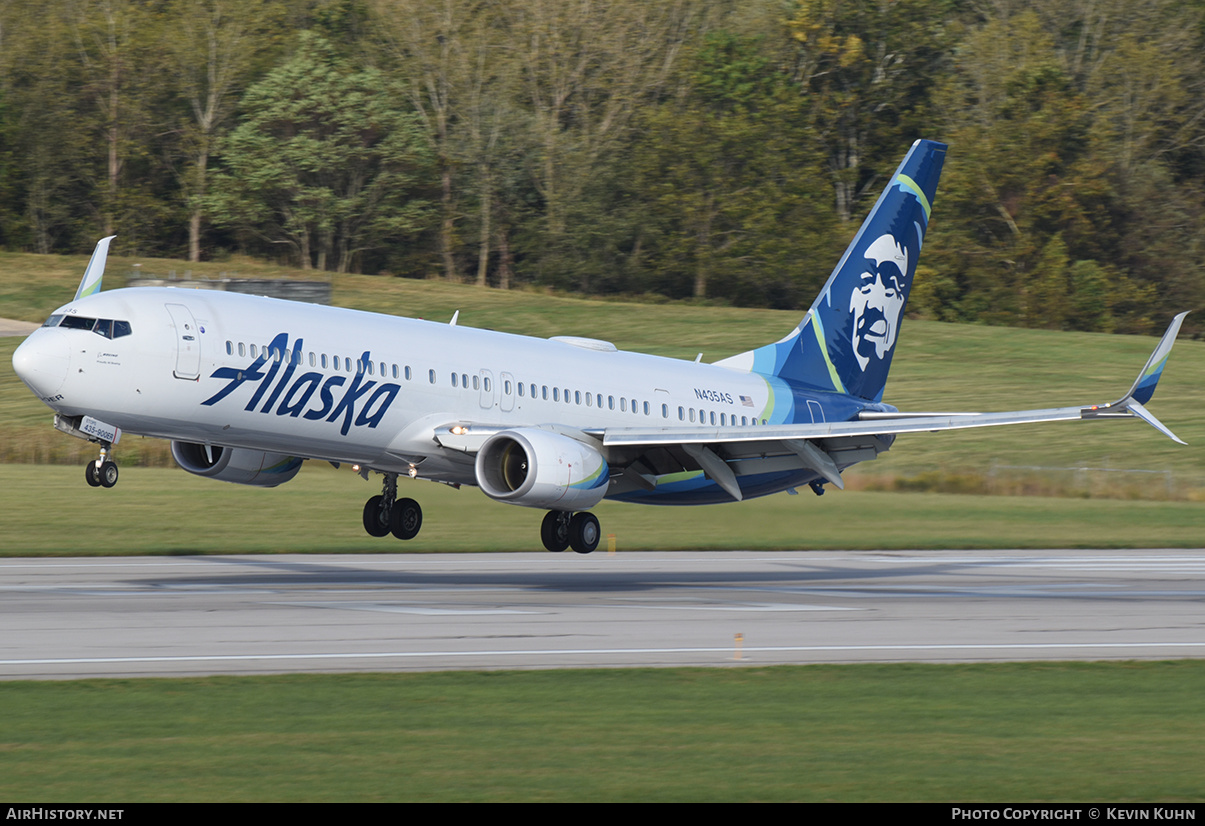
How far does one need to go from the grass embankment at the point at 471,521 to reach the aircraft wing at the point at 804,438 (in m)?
2.94

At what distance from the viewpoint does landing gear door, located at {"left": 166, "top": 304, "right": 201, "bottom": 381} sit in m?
27.8

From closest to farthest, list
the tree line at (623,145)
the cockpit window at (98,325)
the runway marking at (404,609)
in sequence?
the runway marking at (404,609)
the cockpit window at (98,325)
the tree line at (623,145)

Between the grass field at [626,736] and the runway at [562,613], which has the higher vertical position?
the grass field at [626,736]

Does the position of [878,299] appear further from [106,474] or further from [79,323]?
[106,474]

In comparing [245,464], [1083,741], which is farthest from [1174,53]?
[1083,741]

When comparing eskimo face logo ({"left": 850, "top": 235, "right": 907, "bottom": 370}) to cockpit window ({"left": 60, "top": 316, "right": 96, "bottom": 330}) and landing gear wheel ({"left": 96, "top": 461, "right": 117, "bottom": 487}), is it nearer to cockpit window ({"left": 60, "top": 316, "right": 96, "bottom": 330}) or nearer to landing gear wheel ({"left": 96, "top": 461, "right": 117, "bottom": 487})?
cockpit window ({"left": 60, "top": 316, "right": 96, "bottom": 330})

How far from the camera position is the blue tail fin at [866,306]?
40.2 metres

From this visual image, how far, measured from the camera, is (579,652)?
21.9 metres

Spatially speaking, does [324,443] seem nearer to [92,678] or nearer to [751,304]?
[92,678]

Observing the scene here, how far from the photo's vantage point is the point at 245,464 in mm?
31938

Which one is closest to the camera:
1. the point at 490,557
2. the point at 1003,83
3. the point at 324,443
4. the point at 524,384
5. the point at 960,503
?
the point at 324,443

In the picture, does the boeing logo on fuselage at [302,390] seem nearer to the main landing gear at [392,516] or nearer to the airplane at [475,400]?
the airplane at [475,400]

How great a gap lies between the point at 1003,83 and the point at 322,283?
46.6m

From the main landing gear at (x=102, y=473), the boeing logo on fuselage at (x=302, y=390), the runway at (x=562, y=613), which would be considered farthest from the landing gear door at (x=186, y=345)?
the runway at (x=562, y=613)
